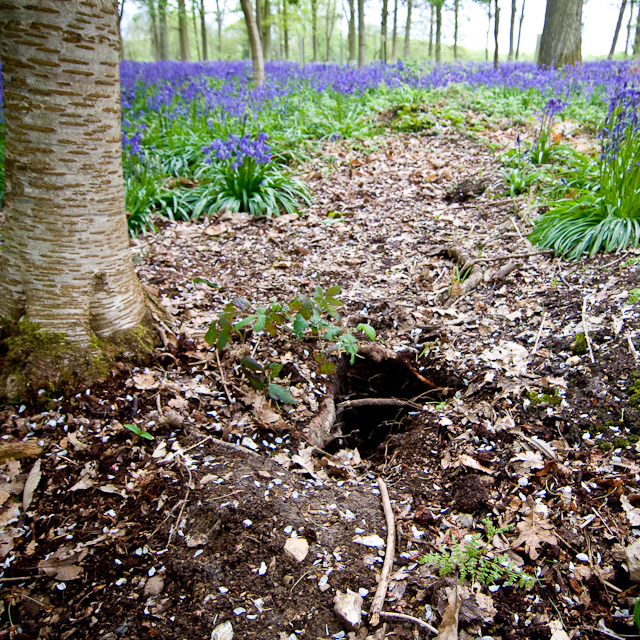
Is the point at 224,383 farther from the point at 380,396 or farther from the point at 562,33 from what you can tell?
the point at 562,33

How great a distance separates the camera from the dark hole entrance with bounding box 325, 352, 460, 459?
2.56 meters

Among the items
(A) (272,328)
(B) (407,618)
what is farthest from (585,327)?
(B) (407,618)

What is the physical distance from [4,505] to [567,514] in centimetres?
210

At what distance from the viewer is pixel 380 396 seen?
2.86m

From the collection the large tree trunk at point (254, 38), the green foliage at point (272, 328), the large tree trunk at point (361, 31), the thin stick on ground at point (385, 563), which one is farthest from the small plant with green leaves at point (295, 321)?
the large tree trunk at point (361, 31)

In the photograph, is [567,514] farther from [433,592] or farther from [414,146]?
[414,146]

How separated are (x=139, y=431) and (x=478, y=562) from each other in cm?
145

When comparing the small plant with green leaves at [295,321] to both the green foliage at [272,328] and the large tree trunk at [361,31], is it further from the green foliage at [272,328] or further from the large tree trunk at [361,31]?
the large tree trunk at [361,31]

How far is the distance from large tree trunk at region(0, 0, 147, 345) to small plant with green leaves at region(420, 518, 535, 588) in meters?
1.83

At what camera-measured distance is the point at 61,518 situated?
5.31ft

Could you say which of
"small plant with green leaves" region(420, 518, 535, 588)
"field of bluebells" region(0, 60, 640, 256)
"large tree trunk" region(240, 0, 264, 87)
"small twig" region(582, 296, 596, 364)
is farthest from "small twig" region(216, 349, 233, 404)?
"large tree trunk" region(240, 0, 264, 87)

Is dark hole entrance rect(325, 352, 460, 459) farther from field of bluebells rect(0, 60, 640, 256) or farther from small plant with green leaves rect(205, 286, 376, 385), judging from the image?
field of bluebells rect(0, 60, 640, 256)

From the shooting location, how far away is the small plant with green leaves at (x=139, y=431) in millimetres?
1928

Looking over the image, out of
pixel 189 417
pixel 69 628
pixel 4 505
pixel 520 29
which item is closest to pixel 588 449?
pixel 189 417
